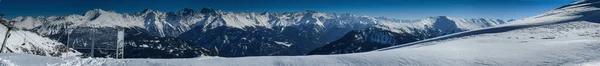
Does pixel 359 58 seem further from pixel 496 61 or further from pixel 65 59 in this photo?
pixel 65 59

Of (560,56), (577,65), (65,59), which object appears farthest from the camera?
(560,56)

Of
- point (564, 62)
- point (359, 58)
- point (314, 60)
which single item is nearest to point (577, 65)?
point (564, 62)

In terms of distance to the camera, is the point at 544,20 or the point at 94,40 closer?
the point at 94,40

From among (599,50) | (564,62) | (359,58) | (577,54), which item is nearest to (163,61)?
(359,58)

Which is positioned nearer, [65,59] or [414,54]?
[65,59]

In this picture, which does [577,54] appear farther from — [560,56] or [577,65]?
[577,65]

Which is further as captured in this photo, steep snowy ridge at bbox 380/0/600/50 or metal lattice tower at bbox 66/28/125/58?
steep snowy ridge at bbox 380/0/600/50

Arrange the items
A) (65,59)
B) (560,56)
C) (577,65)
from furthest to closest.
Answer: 1. (560,56)
2. (577,65)
3. (65,59)

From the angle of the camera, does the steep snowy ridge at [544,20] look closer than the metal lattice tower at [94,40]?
No

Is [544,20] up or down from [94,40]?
up
